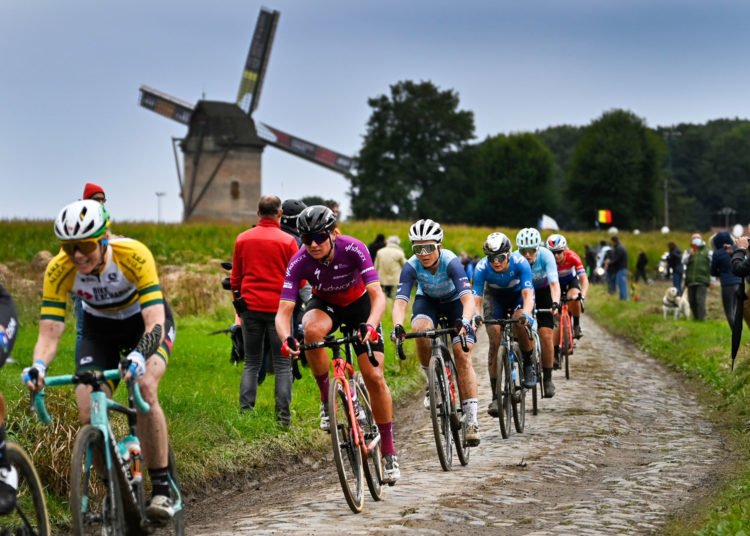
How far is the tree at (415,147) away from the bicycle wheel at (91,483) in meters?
98.1

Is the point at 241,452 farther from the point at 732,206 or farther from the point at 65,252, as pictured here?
the point at 732,206

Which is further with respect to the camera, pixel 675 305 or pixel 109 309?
pixel 675 305

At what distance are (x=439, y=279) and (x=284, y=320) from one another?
2.65 m

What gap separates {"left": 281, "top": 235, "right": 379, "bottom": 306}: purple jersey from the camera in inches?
384

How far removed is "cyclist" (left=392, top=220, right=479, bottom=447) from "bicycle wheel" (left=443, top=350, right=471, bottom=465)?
0.24 feet

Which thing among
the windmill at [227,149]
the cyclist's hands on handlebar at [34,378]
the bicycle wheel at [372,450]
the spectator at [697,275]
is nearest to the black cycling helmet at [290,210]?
the bicycle wheel at [372,450]

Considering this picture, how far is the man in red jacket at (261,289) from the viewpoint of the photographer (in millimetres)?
12797

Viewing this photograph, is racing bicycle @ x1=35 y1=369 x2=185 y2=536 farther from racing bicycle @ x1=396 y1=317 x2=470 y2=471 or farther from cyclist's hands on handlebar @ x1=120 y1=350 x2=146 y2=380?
racing bicycle @ x1=396 y1=317 x2=470 y2=471

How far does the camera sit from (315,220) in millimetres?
9328

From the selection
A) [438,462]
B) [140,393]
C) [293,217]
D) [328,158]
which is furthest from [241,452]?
[328,158]

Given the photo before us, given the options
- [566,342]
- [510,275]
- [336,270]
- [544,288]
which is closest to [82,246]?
[336,270]

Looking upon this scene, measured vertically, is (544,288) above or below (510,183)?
below

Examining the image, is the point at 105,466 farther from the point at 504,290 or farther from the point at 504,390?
the point at 504,290

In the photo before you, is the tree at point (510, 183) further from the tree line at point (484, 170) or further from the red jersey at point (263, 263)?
the red jersey at point (263, 263)
